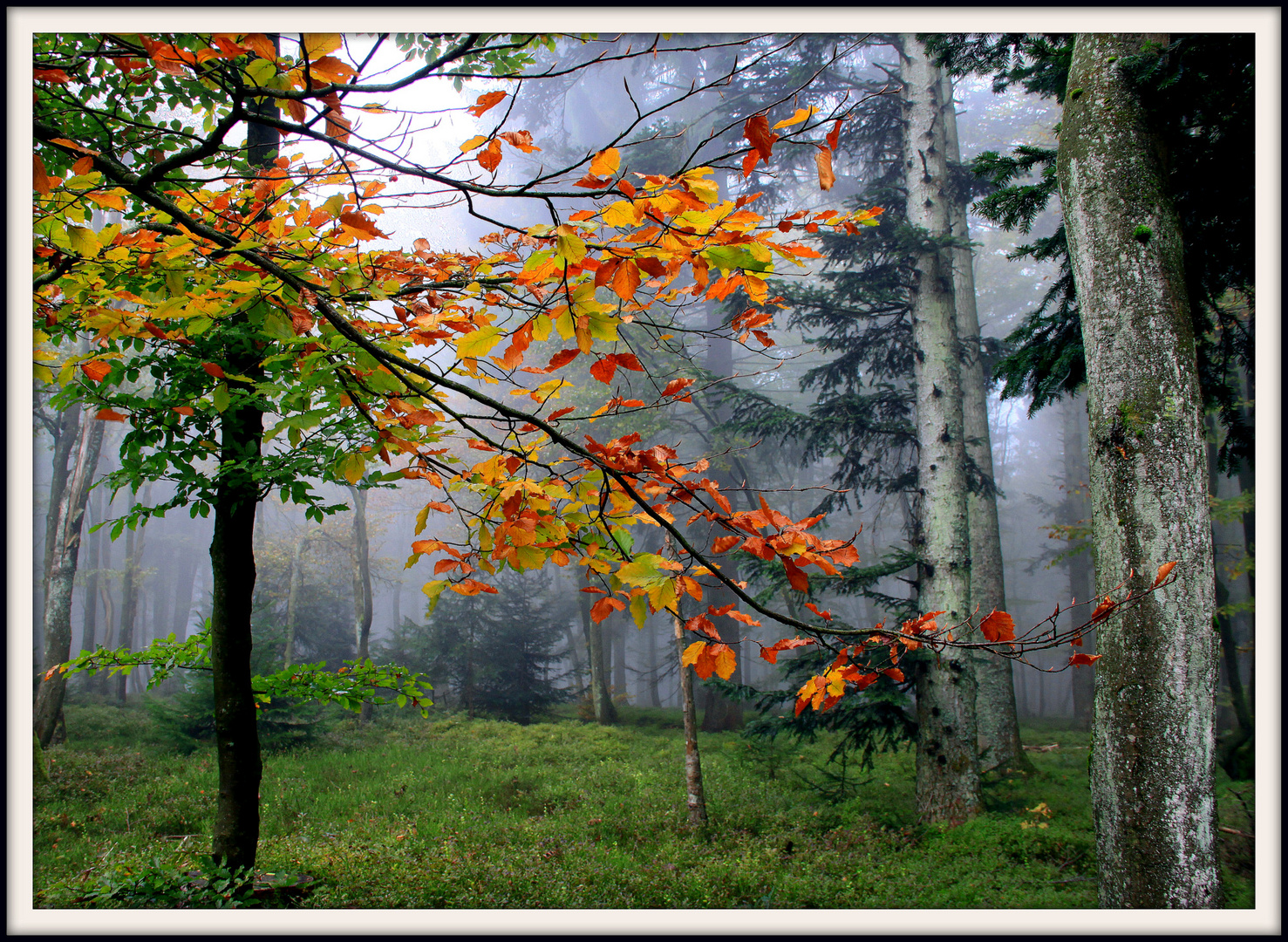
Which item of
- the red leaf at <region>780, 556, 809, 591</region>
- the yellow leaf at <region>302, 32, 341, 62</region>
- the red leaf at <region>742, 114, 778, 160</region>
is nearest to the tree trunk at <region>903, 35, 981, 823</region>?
the red leaf at <region>780, 556, 809, 591</region>

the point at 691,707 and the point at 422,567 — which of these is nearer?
the point at 691,707

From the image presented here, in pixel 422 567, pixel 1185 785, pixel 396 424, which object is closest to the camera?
pixel 396 424

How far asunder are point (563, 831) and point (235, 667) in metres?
4.11

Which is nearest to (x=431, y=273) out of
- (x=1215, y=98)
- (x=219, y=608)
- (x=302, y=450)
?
(x=302, y=450)

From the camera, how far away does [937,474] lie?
596 cm

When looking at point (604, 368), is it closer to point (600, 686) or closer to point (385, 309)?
point (385, 309)

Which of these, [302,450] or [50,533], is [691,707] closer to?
[302,450]

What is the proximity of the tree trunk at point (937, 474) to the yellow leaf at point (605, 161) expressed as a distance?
461 cm

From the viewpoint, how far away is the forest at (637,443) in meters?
1.46

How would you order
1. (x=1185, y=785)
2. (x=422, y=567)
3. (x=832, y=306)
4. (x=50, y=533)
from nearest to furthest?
(x=1185, y=785)
(x=832, y=306)
(x=50, y=533)
(x=422, y=567)

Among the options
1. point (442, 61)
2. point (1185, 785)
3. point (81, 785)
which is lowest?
point (81, 785)

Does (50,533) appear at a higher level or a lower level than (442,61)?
lower

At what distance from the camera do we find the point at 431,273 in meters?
2.56

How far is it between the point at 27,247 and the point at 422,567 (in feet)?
97.5
